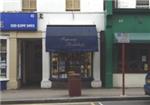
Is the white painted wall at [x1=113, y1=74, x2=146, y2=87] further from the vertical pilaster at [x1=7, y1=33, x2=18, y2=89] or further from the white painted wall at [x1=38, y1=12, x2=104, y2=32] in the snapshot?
the vertical pilaster at [x1=7, y1=33, x2=18, y2=89]

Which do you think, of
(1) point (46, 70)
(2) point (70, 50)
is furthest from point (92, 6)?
(1) point (46, 70)

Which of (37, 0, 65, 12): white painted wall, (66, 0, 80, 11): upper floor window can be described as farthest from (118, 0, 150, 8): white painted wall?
(37, 0, 65, 12): white painted wall

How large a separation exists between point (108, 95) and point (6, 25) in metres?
7.00

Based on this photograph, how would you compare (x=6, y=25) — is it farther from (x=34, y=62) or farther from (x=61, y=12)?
(x=34, y=62)

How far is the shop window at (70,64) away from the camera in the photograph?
27109 mm

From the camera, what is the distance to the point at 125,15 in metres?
26.6

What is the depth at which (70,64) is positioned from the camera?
27.3 m

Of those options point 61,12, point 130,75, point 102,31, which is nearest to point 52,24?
A: point 61,12

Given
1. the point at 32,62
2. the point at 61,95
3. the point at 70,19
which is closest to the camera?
the point at 61,95

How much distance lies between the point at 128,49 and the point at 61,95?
223 inches

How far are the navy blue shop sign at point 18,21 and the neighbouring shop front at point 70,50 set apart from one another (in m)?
0.88

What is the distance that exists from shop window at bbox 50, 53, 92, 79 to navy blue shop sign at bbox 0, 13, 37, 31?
1.97 meters

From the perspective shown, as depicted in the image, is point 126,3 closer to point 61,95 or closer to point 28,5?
point 28,5

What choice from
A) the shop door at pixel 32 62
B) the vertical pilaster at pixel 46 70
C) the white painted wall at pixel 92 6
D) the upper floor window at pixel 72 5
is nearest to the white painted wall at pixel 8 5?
the vertical pilaster at pixel 46 70
